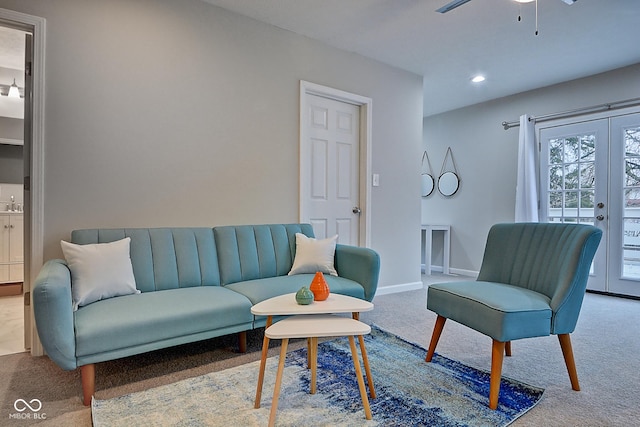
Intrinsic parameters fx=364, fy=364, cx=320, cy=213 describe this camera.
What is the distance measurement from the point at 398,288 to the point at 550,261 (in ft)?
7.19

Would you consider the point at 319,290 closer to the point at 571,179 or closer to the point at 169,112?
the point at 169,112

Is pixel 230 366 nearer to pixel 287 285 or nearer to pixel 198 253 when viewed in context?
pixel 287 285

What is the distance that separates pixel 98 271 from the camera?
2.04m

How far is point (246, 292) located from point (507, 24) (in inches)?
120

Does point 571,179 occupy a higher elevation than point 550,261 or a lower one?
higher

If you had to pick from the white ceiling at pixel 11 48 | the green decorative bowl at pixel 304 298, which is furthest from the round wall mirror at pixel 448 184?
the white ceiling at pixel 11 48

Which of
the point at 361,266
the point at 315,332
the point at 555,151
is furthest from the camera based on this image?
the point at 555,151

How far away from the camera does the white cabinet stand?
3.82 m

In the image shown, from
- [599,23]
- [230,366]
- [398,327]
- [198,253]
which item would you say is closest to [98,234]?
[198,253]

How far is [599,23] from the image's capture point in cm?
305

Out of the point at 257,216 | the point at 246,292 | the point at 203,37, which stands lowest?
the point at 246,292

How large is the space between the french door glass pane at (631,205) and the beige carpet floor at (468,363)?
118 centimetres

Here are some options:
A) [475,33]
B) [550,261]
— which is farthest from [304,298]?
[475,33]

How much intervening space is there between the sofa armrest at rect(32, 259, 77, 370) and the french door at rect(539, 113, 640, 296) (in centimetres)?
494
